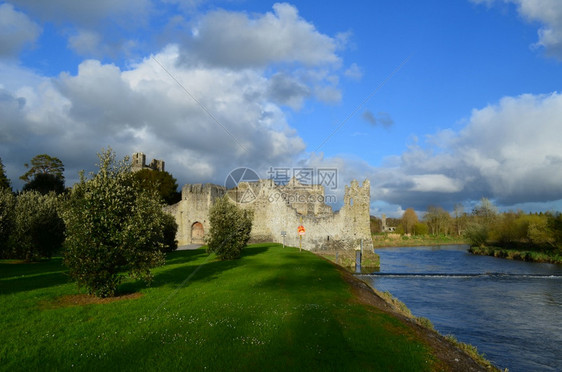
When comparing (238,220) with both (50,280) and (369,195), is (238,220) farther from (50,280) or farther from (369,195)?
(369,195)

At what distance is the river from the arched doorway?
24.8m

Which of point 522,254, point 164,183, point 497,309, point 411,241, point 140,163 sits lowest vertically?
point 497,309

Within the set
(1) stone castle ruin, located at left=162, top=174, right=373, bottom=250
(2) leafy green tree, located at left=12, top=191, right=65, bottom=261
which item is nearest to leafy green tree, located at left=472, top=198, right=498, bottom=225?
(1) stone castle ruin, located at left=162, top=174, right=373, bottom=250

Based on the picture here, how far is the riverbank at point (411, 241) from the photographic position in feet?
281

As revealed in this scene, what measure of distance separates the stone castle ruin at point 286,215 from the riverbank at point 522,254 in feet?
97.1

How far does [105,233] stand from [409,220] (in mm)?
116158

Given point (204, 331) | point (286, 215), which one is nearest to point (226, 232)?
point (286, 215)

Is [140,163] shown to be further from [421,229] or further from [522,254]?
[421,229]

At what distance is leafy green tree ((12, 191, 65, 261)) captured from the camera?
25859 mm

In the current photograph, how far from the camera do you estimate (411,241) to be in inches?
3563

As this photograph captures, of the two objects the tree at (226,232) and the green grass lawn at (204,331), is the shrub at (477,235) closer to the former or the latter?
the tree at (226,232)

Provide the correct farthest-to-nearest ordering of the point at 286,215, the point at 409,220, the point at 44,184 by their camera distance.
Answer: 1. the point at 409,220
2. the point at 44,184
3. the point at 286,215

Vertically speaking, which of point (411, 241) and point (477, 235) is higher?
point (477, 235)

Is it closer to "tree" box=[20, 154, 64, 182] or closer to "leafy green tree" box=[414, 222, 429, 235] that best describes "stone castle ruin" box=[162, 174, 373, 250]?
"tree" box=[20, 154, 64, 182]
